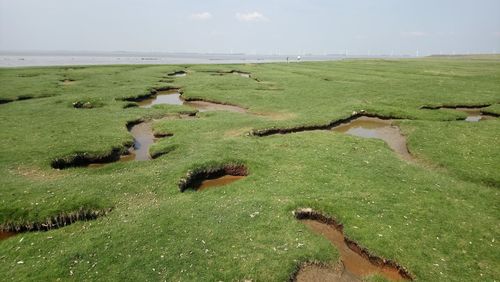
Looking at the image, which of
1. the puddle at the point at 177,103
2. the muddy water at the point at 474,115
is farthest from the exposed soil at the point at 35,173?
the muddy water at the point at 474,115

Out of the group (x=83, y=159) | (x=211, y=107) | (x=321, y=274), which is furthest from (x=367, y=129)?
(x=83, y=159)

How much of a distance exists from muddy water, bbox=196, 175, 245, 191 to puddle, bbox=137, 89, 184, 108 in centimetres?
2615

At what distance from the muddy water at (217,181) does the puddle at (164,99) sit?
2615 centimetres

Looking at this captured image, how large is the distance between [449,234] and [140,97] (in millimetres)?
43540

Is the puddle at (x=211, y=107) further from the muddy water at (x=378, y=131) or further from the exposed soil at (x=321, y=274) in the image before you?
the exposed soil at (x=321, y=274)

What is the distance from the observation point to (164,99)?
50.3 m

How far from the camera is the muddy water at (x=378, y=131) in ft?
93.5

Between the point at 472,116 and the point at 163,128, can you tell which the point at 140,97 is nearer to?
the point at 163,128

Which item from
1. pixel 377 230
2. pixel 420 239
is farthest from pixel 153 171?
pixel 420 239

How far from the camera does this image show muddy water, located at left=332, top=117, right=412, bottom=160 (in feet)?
93.5

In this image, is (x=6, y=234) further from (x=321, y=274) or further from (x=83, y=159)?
(x=321, y=274)

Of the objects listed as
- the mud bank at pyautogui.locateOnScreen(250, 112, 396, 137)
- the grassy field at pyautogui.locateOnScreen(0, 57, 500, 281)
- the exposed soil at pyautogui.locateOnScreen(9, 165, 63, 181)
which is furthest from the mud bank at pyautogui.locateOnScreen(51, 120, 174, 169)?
the mud bank at pyautogui.locateOnScreen(250, 112, 396, 137)

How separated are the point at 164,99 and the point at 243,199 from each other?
119 feet

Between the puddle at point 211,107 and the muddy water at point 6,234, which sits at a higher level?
the puddle at point 211,107
